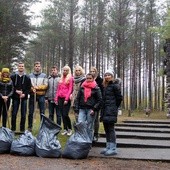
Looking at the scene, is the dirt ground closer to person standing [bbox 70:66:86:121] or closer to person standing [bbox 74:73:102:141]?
person standing [bbox 74:73:102:141]

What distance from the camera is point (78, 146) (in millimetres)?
Result: 7070

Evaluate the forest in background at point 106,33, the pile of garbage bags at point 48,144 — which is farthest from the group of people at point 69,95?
the forest in background at point 106,33

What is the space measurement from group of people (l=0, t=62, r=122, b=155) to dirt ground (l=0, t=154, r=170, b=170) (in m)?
0.54

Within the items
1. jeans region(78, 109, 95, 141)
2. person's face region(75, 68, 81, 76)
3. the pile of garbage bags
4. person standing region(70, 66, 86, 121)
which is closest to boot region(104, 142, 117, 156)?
the pile of garbage bags

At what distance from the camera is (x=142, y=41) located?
32.2m

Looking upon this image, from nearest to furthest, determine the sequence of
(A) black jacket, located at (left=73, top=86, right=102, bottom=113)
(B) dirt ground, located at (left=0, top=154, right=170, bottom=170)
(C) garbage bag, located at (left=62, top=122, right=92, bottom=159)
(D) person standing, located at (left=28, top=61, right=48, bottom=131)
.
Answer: (B) dirt ground, located at (left=0, top=154, right=170, bottom=170) < (C) garbage bag, located at (left=62, top=122, right=92, bottom=159) < (A) black jacket, located at (left=73, top=86, right=102, bottom=113) < (D) person standing, located at (left=28, top=61, right=48, bottom=131)

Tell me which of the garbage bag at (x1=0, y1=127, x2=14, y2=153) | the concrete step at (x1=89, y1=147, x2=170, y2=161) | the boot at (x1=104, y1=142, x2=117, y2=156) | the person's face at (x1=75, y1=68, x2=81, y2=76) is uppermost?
the person's face at (x1=75, y1=68, x2=81, y2=76)

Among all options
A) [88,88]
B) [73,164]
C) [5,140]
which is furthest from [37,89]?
[73,164]

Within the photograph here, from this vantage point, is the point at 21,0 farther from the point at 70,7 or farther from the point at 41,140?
the point at 41,140

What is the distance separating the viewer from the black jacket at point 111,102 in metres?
7.27

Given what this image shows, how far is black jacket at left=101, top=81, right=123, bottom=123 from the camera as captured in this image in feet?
23.9

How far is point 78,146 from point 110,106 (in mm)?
1066

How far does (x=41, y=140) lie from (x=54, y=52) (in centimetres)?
3041

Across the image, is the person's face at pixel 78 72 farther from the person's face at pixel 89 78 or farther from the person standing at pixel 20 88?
the person standing at pixel 20 88
